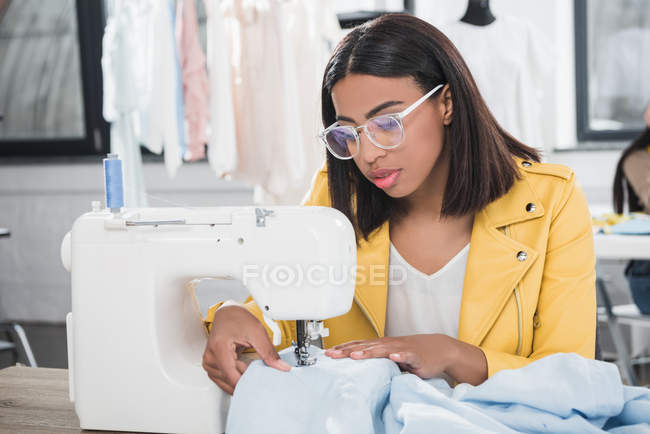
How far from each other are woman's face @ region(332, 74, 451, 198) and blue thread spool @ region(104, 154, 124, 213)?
1.29ft

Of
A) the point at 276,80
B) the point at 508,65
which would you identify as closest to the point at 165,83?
the point at 276,80

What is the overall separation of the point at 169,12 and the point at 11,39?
188 cm

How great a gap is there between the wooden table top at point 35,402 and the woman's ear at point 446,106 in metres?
0.83

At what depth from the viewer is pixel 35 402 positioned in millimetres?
1155

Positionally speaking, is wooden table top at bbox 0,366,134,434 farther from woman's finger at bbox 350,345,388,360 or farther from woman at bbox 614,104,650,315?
woman at bbox 614,104,650,315

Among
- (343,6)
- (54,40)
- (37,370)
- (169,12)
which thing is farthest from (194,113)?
(37,370)

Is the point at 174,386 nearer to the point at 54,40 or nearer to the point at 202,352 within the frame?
the point at 202,352

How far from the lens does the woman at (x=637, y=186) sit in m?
2.83

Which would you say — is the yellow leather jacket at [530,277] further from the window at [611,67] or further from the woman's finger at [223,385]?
the window at [611,67]

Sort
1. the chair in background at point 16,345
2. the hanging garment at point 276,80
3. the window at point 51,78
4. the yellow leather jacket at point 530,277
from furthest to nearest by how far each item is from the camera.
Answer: the window at point 51,78
the chair in background at point 16,345
the hanging garment at point 276,80
the yellow leather jacket at point 530,277

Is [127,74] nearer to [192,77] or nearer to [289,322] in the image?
[192,77]

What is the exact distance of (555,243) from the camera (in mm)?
1337

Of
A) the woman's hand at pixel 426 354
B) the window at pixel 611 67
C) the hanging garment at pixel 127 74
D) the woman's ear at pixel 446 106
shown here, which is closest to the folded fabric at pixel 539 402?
the woman's hand at pixel 426 354

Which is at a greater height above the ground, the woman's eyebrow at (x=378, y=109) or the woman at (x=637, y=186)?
the woman's eyebrow at (x=378, y=109)
